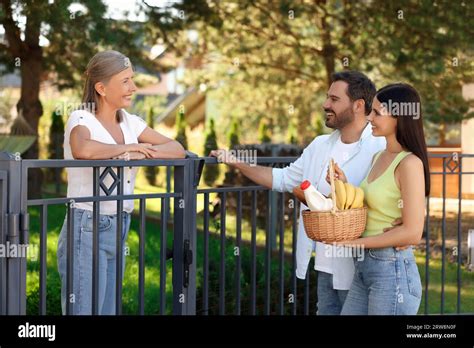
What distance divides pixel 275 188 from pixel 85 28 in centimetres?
797

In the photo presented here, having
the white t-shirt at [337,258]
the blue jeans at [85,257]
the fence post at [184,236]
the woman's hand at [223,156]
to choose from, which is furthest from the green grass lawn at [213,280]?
the white t-shirt at [337,258]

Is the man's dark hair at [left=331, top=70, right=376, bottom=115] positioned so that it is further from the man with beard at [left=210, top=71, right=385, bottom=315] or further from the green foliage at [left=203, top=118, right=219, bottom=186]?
the green foliage at [left=203, top=118, right=219, bottom=186]

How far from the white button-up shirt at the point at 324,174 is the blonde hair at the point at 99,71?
2.96ft

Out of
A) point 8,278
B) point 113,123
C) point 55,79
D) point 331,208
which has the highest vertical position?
point 55,79

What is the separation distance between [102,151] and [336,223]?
106cm

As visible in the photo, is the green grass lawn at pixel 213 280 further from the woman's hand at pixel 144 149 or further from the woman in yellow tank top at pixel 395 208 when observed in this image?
the woman in yellow tank top at pixel 395 208

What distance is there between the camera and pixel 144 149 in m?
3.80

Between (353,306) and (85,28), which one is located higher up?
(85,28)

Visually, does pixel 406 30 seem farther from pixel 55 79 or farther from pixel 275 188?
pixel 275 188

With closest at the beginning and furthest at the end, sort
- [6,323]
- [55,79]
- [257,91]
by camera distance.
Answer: [6,323] < [55,79] < [257,91]

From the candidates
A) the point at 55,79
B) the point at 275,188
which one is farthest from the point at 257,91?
the point at 275,188

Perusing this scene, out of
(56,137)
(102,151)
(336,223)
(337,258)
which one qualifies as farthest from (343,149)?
(56,137)

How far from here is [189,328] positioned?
3.32 m

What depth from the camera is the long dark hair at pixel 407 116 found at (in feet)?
10.8
